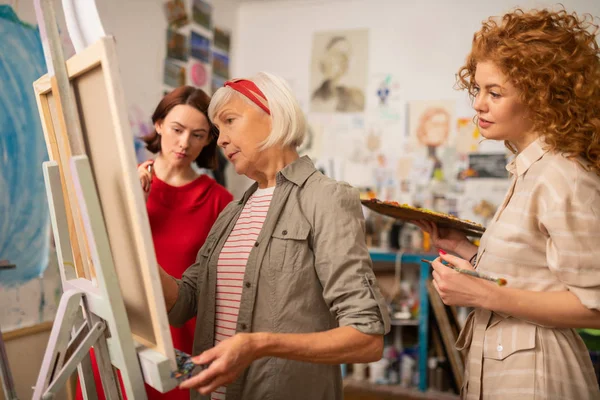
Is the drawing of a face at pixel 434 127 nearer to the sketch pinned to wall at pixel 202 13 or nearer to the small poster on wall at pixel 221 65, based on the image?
the small poster on wall at pixel 221 65

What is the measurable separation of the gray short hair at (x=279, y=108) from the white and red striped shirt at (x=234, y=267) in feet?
0.43

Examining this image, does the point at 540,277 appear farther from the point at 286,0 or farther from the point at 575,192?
the point at 286,0

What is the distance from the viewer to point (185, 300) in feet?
4.41

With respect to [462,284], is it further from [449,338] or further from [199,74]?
[199,74]

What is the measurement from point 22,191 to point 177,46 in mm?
1594

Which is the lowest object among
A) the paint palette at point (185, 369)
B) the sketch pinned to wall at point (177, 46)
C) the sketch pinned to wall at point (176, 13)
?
the paint palette at point (185, 369)

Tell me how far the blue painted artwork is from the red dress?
0.78 m

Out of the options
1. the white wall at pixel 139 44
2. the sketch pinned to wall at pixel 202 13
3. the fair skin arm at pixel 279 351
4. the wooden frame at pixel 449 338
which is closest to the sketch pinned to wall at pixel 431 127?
the wooden frame at pixel 449 338

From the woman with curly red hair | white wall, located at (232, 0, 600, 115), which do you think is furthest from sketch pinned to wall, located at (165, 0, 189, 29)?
the woman with curly red hair

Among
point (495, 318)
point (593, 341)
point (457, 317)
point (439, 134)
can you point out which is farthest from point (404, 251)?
point (495, 318)

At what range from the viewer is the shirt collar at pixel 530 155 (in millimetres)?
1147

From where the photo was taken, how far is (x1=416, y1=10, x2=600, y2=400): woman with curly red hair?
1.05 metres

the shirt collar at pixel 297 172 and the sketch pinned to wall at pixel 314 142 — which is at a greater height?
the shirt collar at pixel 297 172

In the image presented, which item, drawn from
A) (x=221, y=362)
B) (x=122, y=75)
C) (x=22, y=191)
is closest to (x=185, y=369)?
(x=221, y=362)
